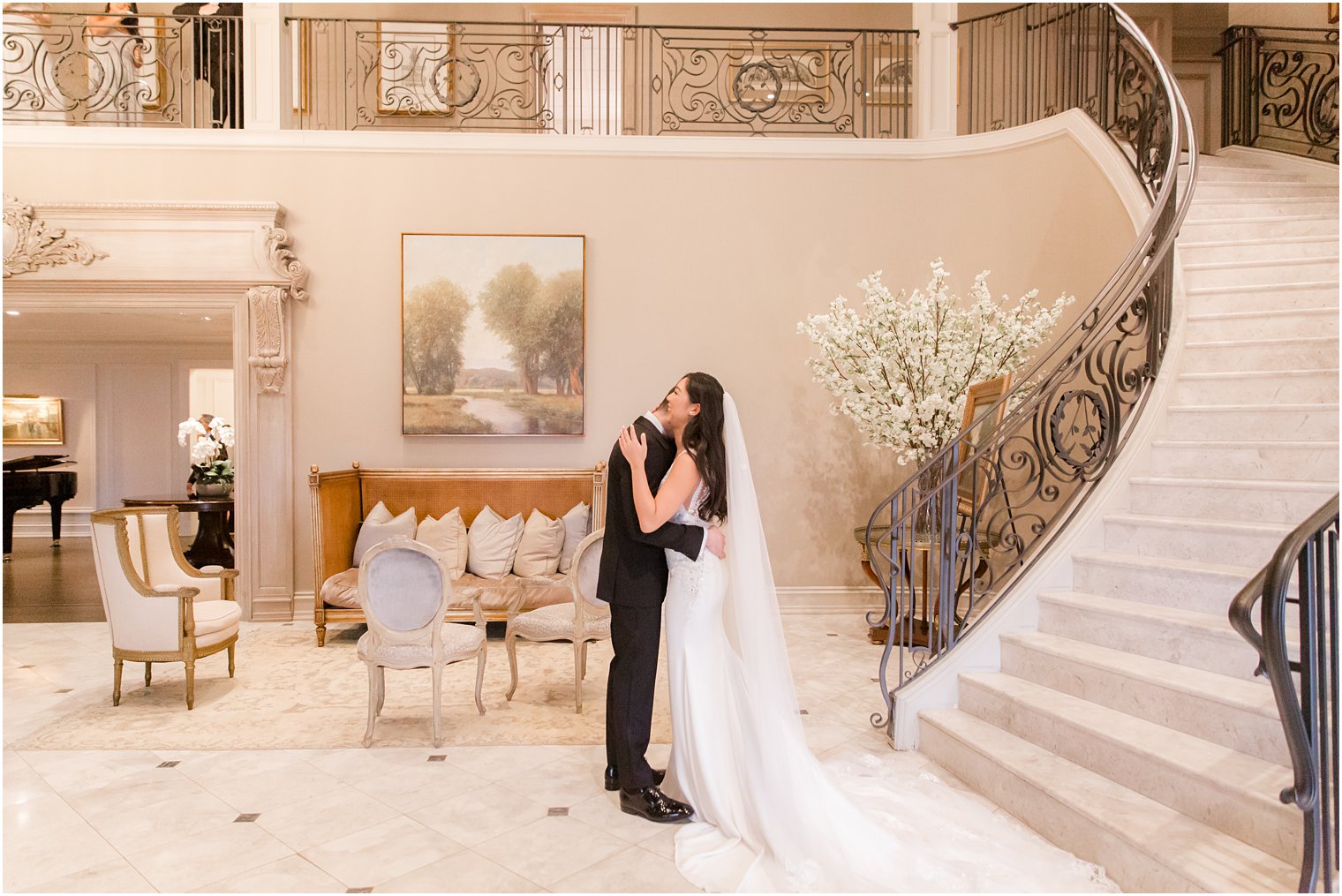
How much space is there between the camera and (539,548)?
21.4 feet

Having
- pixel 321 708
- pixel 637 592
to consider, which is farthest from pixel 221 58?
pixel 637 592

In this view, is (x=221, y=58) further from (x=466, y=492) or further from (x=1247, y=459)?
(x=1247, y=459)

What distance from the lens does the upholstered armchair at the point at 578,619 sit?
4.59m

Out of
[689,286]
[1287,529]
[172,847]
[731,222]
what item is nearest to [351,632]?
[172,847]

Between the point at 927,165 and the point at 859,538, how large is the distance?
347 cm

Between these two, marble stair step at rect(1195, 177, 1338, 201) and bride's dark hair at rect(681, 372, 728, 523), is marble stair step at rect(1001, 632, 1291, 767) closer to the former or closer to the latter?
Answer: bride's dark hair at rect(681, 372, 728, 523)

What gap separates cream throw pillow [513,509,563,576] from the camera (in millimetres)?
6488

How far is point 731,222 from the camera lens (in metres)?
7.14

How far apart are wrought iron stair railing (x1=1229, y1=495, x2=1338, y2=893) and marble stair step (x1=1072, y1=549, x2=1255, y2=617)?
105cm

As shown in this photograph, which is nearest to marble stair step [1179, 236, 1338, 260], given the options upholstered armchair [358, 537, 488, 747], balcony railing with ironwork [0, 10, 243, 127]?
upholstered armchair [358, 537, 488, 747]

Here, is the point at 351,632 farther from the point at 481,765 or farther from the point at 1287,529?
the point at 1287,529

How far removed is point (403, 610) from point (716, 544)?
181cm

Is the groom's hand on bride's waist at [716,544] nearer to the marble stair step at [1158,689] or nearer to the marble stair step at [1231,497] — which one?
the marble stair step at [1158,689]

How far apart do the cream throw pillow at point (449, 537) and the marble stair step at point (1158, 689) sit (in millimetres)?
4352
